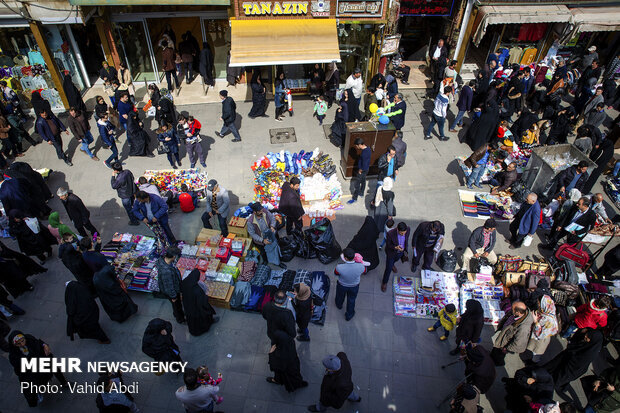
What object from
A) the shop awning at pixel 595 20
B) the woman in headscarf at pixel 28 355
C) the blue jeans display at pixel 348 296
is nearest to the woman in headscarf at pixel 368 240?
the blue jeans display at pixel 348 296

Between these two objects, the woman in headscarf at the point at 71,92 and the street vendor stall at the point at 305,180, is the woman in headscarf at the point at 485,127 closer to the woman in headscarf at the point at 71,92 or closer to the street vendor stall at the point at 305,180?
the street vendor stall at the point at 305,180

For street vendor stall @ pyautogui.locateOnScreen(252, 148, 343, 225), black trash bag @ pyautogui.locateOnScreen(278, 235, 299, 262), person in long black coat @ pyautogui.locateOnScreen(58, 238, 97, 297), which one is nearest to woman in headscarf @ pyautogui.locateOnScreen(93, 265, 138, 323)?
person in long black coat @ pyautogui.locateOnScreen(58, 238, 97, 297)

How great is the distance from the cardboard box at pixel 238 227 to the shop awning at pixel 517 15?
11875 mm

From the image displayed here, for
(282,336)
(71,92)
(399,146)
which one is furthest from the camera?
(71,92)

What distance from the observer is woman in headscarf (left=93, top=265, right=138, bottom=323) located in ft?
22.1

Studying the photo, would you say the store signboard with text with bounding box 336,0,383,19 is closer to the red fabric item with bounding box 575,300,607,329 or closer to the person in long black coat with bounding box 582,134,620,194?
the person in long black coat with bounding box 582,134,620,194

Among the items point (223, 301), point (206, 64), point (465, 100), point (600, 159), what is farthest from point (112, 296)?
point (600, 159)

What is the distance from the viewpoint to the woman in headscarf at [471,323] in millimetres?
6211

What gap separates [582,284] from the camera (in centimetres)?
791

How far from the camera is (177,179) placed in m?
10.6

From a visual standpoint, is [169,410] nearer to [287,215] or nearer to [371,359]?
[371,359]

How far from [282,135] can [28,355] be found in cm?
897

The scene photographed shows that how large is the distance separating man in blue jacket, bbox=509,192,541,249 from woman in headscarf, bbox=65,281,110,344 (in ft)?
29.1

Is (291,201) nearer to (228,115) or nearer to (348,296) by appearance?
(348,296)
